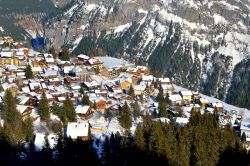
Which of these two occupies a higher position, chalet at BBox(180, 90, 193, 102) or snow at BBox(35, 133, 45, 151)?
snow at BBox(35, 133, 45, 151)

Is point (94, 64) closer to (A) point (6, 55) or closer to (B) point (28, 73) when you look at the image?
(B) point (28, 73)

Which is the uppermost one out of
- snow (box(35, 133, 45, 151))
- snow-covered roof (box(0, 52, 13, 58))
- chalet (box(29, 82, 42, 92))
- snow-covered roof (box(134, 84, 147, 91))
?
snow-covered roof (box(0, 52, 13, 58))

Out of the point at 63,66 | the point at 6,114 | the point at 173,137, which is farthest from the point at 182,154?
the point at 63,66

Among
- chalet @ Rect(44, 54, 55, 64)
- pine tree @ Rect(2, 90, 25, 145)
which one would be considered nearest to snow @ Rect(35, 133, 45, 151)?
pine tree @ Rect(2, 90, 25, 145)

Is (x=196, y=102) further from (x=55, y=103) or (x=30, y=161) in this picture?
(x=30, y=161)

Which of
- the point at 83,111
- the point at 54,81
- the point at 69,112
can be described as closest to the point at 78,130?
the point at 69,112

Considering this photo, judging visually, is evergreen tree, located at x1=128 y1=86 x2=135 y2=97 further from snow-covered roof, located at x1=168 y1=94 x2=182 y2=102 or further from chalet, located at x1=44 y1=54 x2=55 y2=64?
chalet, located at x1=44 y1=54 x2=55 y2=64

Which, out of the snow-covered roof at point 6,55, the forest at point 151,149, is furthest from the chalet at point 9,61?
the forest at point 151,149

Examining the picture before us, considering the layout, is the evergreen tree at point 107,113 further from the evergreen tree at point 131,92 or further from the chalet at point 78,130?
the evergreen tree at point 131,92
